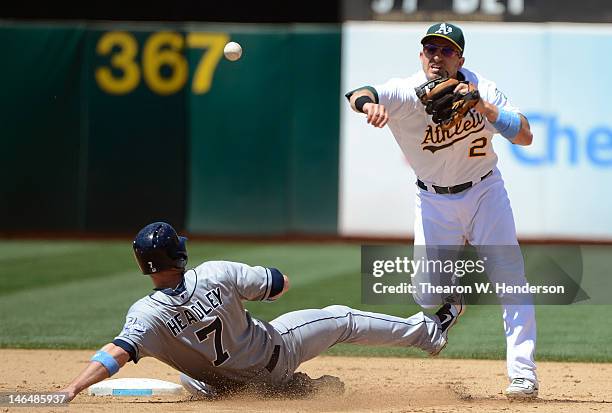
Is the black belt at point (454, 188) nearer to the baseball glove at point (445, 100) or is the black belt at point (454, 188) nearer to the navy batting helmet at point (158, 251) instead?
the baseball glove at point (445, 100)

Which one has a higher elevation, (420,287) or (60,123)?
(60,123)

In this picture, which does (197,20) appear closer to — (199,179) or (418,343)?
(199,179)

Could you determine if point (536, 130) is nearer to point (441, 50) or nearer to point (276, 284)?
point (441, 50)

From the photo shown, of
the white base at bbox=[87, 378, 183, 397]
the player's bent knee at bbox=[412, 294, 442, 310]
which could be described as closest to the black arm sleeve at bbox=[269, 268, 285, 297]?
the white base at bbox=[87, 378, 183, 397]

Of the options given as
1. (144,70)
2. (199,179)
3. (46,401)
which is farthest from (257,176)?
(46,401)

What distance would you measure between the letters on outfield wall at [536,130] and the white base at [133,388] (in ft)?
24.7

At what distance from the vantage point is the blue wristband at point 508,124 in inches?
204

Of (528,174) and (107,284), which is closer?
(107,284)

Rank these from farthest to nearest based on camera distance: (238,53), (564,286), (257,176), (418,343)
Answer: (257,176) < (564,286) < (238,53) < (418,343)

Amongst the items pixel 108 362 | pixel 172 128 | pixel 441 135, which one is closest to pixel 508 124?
pixel 441 135

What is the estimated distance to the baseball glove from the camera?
5148 mm

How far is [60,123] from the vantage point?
13.6 metres

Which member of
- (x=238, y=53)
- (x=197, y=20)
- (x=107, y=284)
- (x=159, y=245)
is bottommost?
(x=107, y=284)

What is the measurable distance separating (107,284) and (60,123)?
14.3 feet
